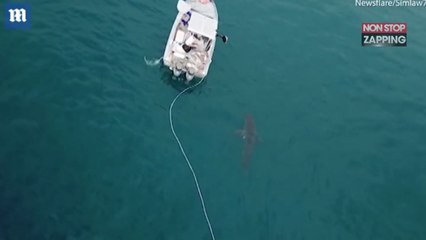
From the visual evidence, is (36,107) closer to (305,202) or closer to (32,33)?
(32,33)

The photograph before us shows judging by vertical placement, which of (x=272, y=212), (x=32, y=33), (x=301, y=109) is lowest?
(x=272, y=212)

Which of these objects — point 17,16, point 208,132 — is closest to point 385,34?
point 208,132

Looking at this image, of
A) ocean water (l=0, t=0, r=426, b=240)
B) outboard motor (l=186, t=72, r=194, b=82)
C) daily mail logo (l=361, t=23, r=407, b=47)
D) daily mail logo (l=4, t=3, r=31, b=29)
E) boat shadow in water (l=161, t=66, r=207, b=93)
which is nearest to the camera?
ocean water (l=0, t=0, r=426, b=240)

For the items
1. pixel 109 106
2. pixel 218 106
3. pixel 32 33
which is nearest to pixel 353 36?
pixel 218 106

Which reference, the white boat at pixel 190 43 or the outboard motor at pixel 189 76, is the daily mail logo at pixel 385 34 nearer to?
the white boat at pixel 190 43

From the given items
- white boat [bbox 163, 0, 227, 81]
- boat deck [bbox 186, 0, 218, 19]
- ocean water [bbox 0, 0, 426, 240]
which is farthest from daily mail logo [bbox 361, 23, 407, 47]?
white boat [bbox 163, 0, 227, 81]

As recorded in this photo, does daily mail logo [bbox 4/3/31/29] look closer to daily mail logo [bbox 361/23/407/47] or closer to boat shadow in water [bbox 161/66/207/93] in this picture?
boat shadow in water [bbox 161/66/207/93]
